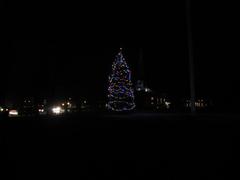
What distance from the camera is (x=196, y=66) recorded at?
49562 millimetres

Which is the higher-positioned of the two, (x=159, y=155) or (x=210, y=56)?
(x=210, y=56)

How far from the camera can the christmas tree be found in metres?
44.4

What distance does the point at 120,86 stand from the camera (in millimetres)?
44625

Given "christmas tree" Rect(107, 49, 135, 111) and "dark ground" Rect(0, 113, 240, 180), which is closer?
"dark ground" Rect(0, 113, 240, 180)

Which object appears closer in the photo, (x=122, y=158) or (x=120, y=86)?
(x=122, y=158)

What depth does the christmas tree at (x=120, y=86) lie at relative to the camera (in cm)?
4441

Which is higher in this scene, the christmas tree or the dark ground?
the christmas tree

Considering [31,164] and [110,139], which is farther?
[110,139]

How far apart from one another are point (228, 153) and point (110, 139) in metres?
4.48

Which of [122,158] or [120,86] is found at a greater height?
[120,86]

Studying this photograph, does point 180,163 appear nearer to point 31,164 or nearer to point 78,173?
point 78,173

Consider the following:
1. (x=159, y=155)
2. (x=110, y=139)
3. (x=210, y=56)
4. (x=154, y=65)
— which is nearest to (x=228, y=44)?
(x=210, y=56)

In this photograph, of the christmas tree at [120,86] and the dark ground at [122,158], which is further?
the christmas tree at [120,86]

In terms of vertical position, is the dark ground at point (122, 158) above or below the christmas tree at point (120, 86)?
below
